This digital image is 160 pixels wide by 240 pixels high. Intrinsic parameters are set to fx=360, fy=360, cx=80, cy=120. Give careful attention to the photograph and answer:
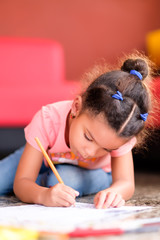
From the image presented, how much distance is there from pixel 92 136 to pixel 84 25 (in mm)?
1625

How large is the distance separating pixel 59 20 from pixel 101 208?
172 centimetres

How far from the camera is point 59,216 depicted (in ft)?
2.13

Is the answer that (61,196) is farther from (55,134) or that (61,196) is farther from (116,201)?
(55,134)

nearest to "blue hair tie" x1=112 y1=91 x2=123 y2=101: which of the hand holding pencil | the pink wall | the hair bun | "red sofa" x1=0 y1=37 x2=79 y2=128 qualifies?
the hair bun

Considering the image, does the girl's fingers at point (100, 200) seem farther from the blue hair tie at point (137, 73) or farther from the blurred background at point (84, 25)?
the blurred background at point (84, 25)

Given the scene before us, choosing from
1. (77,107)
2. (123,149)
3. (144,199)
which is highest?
(77,107)

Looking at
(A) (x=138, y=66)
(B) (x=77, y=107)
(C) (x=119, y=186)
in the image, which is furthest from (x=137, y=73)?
(C) (x=119, y=186)

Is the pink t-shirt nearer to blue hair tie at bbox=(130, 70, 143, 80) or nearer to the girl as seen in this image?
the girl

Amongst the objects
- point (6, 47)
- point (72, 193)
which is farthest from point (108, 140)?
point (6, 47)

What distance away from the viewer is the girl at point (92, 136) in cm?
75

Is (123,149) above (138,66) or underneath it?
underneath

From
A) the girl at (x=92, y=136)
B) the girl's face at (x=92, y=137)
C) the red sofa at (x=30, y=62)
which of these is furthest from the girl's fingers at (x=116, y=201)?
the red sofa at (x=30, y=62)

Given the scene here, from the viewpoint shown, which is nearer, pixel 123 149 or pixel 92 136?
pixel 92 136

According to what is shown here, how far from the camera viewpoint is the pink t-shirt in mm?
907
